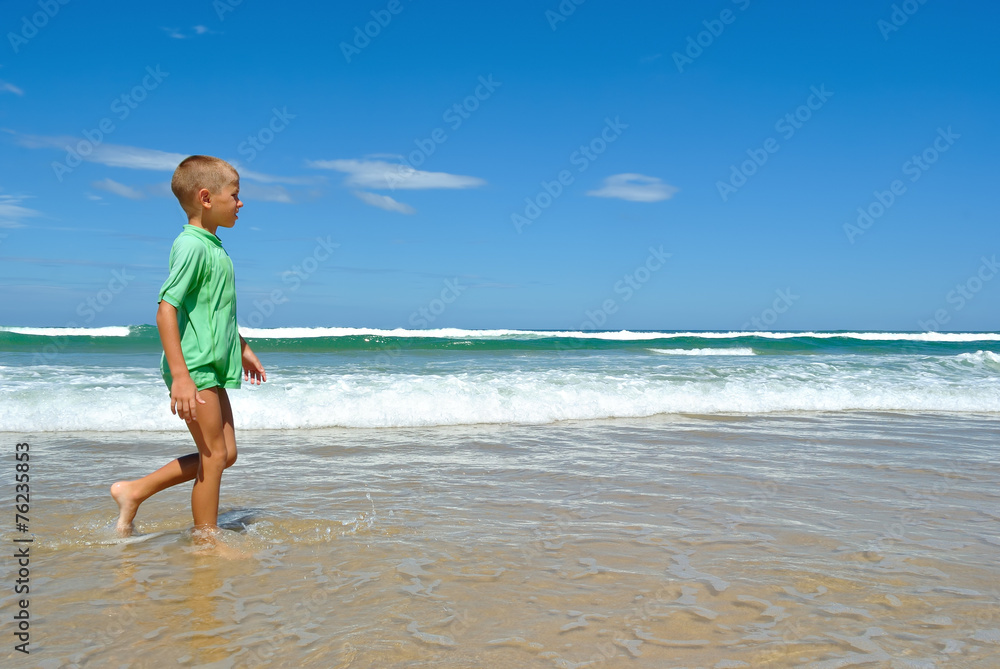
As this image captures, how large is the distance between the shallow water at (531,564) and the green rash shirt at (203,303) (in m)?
0.84

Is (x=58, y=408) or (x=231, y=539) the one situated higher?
(x=58, y=408)

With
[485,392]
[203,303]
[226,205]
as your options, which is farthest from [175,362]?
[485,392]

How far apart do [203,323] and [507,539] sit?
1710mm

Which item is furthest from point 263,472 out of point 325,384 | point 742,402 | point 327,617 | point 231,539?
point 742,402

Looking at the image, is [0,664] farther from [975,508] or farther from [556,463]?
[975,508]

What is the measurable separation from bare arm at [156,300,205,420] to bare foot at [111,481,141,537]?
804 mm

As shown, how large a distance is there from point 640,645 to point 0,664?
1.95 meters

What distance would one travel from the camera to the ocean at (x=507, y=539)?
2.36 metres

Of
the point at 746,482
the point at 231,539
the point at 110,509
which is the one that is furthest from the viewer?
the point at 746,482

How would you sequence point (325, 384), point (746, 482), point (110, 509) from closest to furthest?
1. point (110, 509)
2. point (746, 482)
3. point (325, 384)

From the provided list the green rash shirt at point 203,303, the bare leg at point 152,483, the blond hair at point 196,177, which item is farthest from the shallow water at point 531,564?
the blond hair at point 196,177

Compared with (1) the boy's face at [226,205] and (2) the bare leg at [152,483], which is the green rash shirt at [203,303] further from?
(2) the bare leg at [152,483]

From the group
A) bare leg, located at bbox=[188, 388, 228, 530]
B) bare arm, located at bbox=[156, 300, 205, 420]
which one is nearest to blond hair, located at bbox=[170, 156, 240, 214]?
bare arm, located at bbox=[156, 300, 205, 420]

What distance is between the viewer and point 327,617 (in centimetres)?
255
